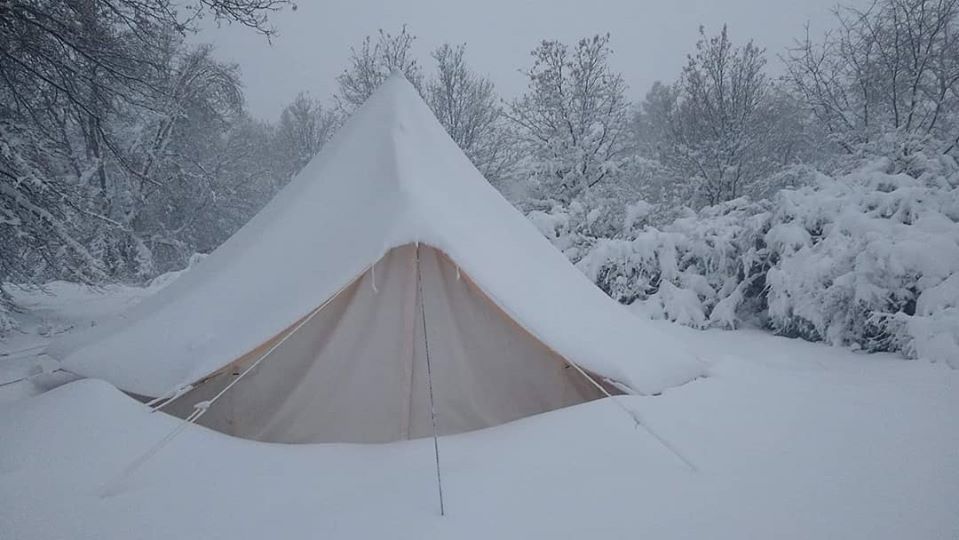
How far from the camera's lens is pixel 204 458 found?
88.0 inches

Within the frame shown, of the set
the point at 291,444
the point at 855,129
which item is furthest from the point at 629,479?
the point at 855,129

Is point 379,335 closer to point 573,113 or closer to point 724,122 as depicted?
point 573,113

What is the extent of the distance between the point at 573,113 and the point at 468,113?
15.1 feet

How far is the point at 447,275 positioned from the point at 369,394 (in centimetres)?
82

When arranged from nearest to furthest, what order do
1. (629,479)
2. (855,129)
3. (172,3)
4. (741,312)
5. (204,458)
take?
(629,479)
(204,458)
(172,3)
(741,312)
(855,129)

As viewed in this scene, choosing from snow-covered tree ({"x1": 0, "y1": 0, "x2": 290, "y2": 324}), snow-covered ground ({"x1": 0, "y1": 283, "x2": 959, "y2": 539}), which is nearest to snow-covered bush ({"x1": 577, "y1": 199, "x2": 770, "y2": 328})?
snow-covered ground ({"x1": 0, "y1": 283, "x2": 959, "y2": 539})

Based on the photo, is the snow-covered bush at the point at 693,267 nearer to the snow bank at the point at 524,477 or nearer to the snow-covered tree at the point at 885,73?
the snow-covered tree at the point at 885,73

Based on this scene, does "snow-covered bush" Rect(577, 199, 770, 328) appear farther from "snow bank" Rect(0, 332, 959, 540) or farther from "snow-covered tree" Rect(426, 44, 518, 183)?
"snow-covered tree" Rect(426, 44, 518, 183)

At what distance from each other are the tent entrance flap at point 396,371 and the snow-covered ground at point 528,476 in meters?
0.14

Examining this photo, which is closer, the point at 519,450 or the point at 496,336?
the point at 519,450

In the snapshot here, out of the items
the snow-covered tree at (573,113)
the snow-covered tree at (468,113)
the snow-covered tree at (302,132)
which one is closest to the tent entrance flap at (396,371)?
the snow-covered tree at (573,113)

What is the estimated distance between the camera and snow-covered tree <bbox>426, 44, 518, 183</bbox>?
1512 cm

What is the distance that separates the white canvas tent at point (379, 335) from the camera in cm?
253

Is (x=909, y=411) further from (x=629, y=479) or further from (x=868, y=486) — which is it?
(x=629, y=479)
